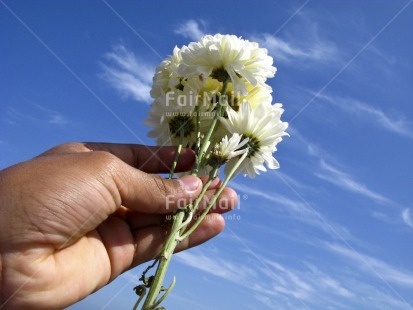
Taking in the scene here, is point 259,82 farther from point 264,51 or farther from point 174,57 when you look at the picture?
point 174,57

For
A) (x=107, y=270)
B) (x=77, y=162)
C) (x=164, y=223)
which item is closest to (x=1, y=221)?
(x=77, y=162)

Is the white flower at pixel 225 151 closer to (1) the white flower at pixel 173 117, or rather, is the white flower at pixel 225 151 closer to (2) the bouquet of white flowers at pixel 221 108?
(2) the bouquet of white flowers at pixel 221 108

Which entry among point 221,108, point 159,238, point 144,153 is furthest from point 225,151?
point 144,153

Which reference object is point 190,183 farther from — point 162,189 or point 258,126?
point 258,126

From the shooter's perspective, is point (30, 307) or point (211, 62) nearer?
point (30, 307)

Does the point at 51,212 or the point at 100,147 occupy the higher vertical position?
the point at 100,147

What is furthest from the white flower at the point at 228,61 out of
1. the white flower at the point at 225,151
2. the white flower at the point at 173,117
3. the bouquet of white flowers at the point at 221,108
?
the white flower at the point at 225,151

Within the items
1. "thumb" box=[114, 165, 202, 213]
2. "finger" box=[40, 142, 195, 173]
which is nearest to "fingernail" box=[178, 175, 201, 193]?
"thumb" box=[114, 165, 202, 213]

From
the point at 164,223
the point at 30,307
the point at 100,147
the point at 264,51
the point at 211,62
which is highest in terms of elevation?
the point at 264,51

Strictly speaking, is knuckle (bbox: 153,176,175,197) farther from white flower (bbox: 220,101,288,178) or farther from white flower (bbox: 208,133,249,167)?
white flower (bbox: 220,101,288,178)
